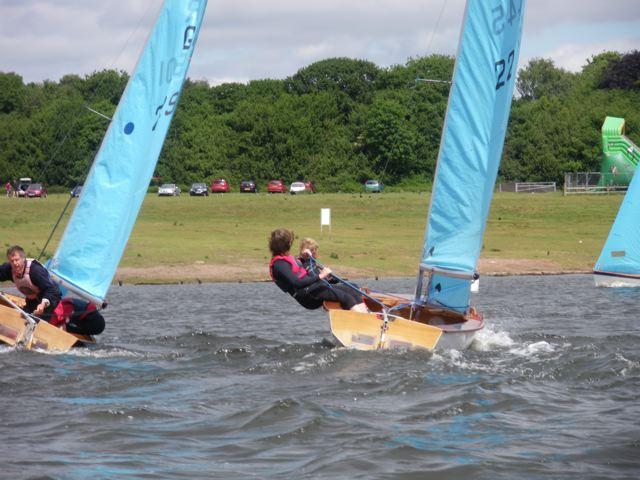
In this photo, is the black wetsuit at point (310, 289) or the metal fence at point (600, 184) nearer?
the black wetsuit at point (310, 289)

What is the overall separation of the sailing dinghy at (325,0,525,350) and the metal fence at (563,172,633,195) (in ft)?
126

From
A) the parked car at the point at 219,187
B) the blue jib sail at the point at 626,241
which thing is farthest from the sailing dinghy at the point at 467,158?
the parked car at the point at 219,187

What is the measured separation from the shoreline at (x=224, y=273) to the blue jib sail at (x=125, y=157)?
11.2 meters

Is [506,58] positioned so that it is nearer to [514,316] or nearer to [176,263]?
[514,316]

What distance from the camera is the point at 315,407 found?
10.3 m

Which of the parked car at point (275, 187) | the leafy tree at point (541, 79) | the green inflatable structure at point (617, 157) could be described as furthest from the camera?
the leafy tree at point (541, 79)

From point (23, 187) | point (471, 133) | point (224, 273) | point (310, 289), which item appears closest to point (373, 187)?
point (23, 187)

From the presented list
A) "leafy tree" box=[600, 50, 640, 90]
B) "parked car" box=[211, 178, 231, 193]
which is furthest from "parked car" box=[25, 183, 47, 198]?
"leafy tree" box=[600, 50, 640, 90]

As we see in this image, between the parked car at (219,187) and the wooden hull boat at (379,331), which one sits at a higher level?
the parked car at (219,187)

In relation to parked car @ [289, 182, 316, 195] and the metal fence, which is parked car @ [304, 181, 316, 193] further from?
the metal fence

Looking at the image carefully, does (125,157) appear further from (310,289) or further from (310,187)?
(310,187)

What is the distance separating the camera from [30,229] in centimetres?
3528

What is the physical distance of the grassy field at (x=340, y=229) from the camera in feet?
94.4

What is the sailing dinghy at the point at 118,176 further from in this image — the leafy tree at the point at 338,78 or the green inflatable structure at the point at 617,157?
the leafy tree at the point at 338,78
